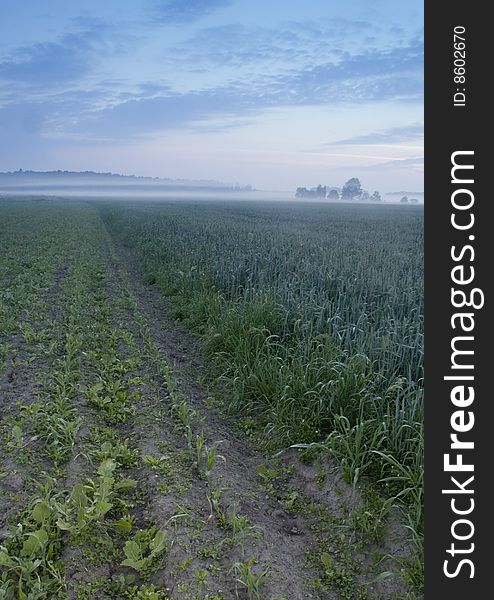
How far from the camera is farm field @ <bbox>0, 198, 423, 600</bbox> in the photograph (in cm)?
352

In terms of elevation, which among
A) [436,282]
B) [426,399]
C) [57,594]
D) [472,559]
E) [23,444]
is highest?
[436,282]

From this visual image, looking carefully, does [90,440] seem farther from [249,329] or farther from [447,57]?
[447,57]

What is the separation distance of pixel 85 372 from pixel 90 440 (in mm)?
1757

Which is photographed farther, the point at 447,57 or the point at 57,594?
the point at 57,594

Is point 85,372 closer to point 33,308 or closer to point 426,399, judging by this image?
point 33,308

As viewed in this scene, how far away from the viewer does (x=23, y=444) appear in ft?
16.0

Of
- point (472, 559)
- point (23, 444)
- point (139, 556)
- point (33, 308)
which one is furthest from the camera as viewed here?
point (33, 308)

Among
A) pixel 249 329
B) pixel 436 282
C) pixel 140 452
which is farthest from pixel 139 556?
pixel 249 329

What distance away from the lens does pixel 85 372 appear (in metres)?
6.72

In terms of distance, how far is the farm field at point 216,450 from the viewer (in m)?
3.52

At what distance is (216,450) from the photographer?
5.12 meters

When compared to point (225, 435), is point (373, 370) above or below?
above

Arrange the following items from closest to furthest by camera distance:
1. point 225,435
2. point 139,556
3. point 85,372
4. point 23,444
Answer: point 139,556 → point 23,444 → point 225,435 → point 85,372

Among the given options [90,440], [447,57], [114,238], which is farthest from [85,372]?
[114,238]
